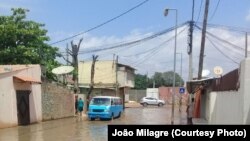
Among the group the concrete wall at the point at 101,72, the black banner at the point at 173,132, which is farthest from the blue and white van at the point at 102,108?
the concrete wall at the point at 101,72

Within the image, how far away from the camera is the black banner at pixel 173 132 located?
20.6 ft

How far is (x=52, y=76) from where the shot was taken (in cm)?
4144

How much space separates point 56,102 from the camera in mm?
37219

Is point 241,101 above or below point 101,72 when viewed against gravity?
below

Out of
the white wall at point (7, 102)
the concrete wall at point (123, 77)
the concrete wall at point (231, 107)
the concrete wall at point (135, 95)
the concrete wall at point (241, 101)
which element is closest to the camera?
the concrete wall at point (241, 101)

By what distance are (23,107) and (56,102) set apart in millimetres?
7539

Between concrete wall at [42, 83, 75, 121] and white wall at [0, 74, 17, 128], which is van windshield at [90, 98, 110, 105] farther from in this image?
white wall at [0, 74, 17, 128]

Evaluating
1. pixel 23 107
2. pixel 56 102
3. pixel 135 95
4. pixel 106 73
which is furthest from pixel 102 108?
pixel 135 95

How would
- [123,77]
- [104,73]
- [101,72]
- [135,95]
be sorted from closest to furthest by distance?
[104,73]
[101,72]
[123,77]
[135,95]

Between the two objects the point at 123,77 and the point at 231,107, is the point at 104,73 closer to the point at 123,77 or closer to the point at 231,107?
the point at 123,77

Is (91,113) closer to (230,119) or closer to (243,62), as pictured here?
(230,119)

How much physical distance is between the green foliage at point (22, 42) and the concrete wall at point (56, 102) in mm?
2557

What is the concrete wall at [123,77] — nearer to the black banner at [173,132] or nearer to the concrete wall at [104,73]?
the concrete wall at [104,73]

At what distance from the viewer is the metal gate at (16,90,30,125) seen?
29.1 meters
